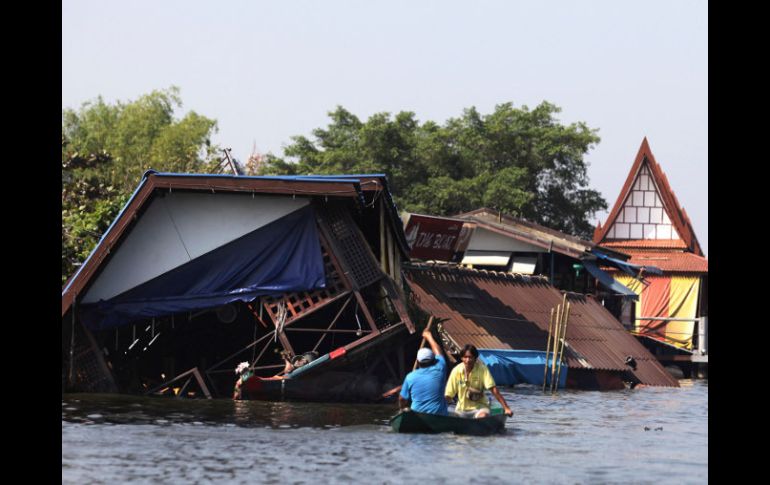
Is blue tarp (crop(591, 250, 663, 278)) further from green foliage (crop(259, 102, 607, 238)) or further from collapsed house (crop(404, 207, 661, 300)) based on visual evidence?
green foliage (crop(259, 102, 607, 238))

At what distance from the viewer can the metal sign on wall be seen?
34844 mm

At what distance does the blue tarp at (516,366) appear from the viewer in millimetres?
32000

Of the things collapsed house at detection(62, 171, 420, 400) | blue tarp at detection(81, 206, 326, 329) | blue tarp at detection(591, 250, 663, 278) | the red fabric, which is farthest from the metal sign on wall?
the red fabric

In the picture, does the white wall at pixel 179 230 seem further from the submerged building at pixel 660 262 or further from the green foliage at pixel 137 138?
the submerged building at pixel 660 262

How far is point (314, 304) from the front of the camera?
85.7 ft

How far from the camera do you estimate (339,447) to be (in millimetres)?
16969

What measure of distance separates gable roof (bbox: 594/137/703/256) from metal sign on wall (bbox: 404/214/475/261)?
65.2 feet

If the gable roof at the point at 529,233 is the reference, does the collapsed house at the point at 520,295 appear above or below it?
below

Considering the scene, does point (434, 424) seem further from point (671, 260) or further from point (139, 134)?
point (139, 134)

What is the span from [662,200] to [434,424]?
40.5 metres

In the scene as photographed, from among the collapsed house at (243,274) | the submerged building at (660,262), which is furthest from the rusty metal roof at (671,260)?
the collapsed house at (243,274)

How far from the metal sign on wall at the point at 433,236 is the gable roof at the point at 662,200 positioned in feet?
65.2

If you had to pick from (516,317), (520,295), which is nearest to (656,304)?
(520,295)
